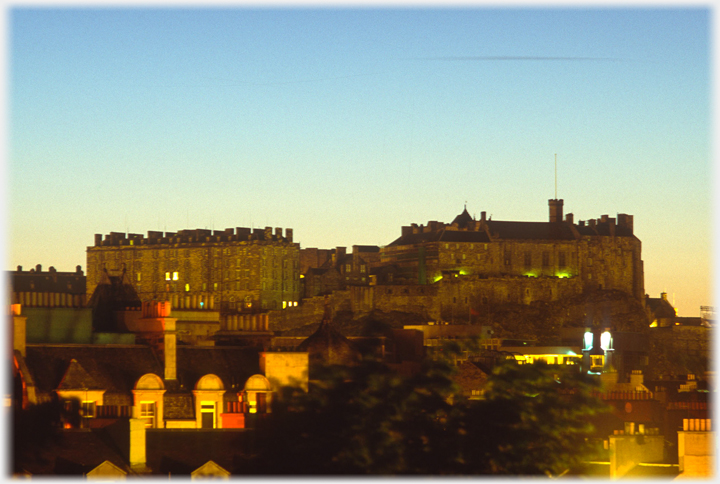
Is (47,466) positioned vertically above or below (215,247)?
below

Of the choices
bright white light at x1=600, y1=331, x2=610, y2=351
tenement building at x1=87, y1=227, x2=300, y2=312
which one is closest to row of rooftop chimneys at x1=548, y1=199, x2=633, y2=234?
tenement building at x1=87, y1=227, x2=300, y2=312

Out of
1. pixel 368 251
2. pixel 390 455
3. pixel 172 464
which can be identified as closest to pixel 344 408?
pixel 390 455

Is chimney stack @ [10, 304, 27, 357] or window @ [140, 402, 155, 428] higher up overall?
chimney stack @ [10, 304, 27, 357]

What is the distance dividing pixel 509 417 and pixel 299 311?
225 feet

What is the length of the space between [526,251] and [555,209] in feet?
18.5

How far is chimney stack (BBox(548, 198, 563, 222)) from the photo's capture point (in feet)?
311

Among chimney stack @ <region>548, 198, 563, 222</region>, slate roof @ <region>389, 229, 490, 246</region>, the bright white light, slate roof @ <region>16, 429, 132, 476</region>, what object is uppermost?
chimney stack @ <region>548, 198, 563, 222</region>

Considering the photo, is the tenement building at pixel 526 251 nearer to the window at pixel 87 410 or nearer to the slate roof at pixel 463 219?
the slate roof at pixel 463 219

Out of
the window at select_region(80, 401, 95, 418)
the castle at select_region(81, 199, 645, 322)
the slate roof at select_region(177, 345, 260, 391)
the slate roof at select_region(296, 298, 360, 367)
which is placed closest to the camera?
the window at select_region(80, 401, 95, 418)

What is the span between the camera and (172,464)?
18.4 m

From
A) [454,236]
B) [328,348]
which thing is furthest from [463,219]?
[328,348]

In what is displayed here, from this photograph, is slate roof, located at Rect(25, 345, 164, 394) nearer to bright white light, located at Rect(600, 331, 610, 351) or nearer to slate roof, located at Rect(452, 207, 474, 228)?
bright white light, located at Rect(600, 331, 610, 351)

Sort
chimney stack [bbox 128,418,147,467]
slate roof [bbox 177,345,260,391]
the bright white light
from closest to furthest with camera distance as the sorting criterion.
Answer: chimney stack [bbox 128,418,147,467] < the bright white light < slate roof [bbox 177,345,260,391]

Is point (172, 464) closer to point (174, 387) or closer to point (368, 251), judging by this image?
point (174, 387)
